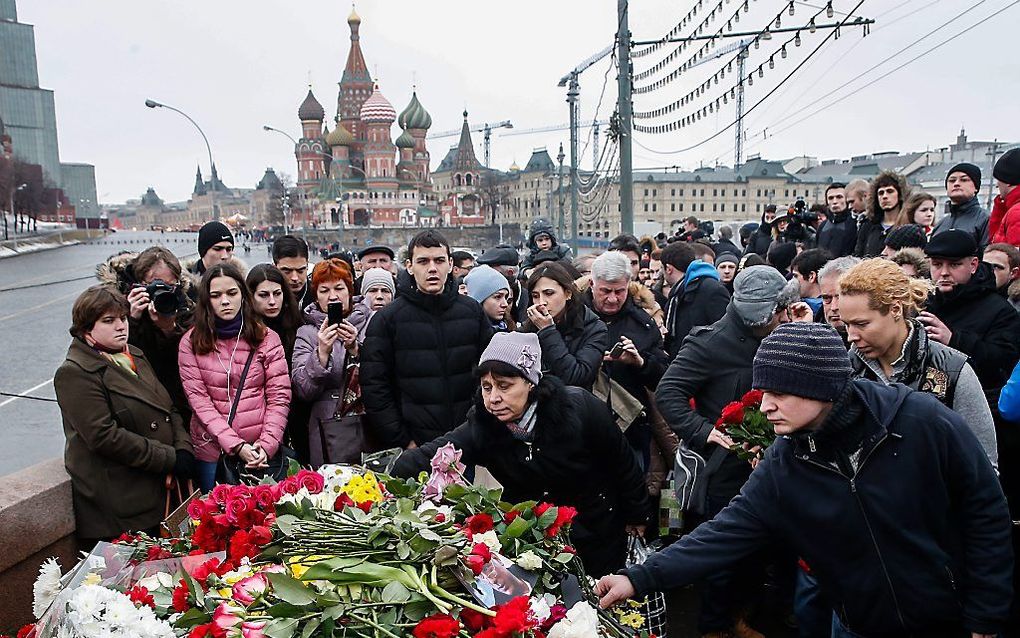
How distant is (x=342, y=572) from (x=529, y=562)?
53 cm

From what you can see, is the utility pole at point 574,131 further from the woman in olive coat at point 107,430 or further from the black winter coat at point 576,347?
the woman in olive coat at point 107,430

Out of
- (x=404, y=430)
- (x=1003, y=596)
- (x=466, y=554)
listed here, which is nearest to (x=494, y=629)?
(x=466, y=554)

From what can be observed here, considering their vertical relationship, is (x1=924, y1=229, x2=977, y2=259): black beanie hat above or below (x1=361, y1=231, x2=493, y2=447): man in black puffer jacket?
above

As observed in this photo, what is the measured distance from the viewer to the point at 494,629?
5.66ft

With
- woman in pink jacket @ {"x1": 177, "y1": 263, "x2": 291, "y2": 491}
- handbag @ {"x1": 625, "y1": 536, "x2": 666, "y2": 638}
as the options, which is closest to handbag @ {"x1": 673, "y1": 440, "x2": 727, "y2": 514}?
handbag @ {"x1": 625, "y1": 536, "x2": 666, "y2": 638}

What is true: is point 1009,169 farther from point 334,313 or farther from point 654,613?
point 334,313

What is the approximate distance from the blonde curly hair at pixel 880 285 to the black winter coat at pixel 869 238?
13.2ft

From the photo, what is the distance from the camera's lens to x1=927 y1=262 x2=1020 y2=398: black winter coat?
357 centimetres

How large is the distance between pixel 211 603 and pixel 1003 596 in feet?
7.86

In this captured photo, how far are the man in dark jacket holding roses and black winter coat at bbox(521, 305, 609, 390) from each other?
174 cm

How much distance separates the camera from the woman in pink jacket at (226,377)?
4.12 m

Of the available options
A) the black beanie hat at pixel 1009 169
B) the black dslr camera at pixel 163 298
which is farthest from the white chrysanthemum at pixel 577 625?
the black beanie hat at pixel 1009 169

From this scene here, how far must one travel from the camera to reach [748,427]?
316 centimetres

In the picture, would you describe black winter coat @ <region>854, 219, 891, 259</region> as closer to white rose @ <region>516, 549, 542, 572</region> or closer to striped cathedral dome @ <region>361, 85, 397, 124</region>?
white rose @ <region>516, 549, 542, 572</region>
